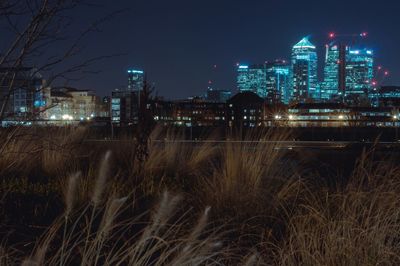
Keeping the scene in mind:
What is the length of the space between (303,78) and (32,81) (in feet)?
580

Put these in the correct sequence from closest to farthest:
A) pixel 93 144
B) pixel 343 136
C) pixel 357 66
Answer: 1. pixel 93 144
2. pixel 343 136
3. pixel 357 66

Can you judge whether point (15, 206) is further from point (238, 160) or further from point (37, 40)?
point (238, 160)

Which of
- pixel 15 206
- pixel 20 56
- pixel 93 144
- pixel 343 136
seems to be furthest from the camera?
pixel 343 136

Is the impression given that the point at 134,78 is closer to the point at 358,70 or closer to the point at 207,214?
the point at 207,214

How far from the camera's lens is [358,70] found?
148 metres

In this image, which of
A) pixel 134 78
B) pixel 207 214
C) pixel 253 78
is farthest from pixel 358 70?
pixel 207 214

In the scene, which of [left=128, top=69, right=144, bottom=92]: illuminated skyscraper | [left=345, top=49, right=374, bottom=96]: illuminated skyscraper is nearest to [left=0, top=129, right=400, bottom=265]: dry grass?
[left=128, top=69, right=144, bottom=92]: illuminated skyscraper

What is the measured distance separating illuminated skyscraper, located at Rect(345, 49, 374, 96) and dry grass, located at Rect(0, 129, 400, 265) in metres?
134

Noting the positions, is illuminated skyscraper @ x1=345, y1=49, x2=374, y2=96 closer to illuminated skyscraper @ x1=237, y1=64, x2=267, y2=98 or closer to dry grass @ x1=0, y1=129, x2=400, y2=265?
illuminated skyscraper @ x1=237, y1=64, x2=267, y2=98

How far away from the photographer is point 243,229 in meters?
5.48

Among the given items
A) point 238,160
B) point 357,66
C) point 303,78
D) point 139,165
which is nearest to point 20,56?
point 238,160

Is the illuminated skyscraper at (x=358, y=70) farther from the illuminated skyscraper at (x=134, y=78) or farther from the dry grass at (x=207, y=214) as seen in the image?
the dry grass at (x=207, y=214)

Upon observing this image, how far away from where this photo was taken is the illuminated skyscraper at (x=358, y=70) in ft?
461

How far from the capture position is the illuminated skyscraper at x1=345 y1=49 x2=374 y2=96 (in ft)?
461
